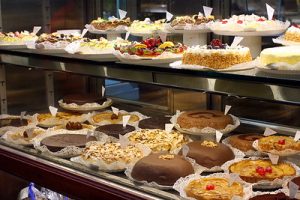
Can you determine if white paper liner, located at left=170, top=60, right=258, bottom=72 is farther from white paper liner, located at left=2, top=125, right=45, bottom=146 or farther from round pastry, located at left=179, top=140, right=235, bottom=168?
white paper liner, located at left=2, top=125, right=45, bottom=146

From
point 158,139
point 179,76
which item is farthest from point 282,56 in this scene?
point 158,139

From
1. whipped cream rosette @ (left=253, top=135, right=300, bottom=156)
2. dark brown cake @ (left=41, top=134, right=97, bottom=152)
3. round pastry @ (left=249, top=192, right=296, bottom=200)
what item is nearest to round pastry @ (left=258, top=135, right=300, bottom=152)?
whipped cream rosette @ (left=253, top=135, right=300, bottom=156)

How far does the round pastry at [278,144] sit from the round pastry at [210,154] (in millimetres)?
163

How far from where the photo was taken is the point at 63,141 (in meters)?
3.02

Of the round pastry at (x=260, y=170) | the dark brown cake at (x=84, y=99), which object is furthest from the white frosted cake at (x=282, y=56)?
Result: the dark brown cake at (x=84, y=99)

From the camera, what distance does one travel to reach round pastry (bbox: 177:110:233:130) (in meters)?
2.88

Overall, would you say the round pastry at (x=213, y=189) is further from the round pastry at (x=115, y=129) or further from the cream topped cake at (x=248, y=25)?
the round pastry at (x=115, y=129)

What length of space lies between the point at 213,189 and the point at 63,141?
3.71ft

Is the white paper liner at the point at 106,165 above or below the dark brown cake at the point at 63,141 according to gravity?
below

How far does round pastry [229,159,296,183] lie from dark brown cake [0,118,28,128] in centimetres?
174

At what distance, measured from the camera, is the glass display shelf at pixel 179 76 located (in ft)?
6.19

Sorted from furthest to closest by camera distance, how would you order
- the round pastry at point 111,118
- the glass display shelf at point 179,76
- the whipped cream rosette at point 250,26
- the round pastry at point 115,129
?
the round pastry at point 111,118, the round pastry at point 115,129, the whipped cream rosette at point 250,26, the glass display shelf at point 179,76

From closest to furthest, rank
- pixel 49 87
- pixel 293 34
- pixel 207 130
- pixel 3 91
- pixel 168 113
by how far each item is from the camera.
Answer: pixel 293 34 < pixel 207 130 < pixel 168 113 < pixel 3 91 < pixel 49 87

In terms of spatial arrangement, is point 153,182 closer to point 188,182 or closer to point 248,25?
point 188,182
